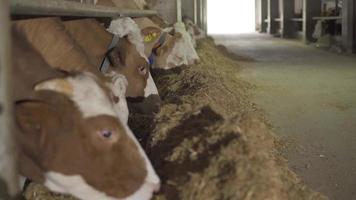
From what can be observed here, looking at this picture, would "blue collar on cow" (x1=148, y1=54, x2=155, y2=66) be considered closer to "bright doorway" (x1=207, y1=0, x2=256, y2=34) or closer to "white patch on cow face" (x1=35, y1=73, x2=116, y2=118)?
"white patch on cow face" (x1=35, y1=73, x2=116, y2=118)

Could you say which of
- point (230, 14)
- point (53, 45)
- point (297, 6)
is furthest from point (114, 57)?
point (230, 14)

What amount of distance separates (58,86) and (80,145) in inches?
9.5

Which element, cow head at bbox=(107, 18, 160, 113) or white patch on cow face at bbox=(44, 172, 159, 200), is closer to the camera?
white patch on cow face at bbox=(44, 172, 159, 200)

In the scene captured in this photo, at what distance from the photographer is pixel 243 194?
209cm

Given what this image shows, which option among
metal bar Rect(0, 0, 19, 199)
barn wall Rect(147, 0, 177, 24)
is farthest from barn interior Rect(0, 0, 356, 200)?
barn wall Rect(147, 0, 177, 24)

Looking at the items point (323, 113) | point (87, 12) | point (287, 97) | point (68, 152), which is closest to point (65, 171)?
point (68, 152)

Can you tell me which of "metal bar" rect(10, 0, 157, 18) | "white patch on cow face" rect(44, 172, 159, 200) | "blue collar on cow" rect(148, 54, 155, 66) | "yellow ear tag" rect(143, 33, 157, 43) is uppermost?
"metal bar" rect(10, 0, 157, 18)

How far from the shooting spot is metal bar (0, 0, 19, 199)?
1.48m

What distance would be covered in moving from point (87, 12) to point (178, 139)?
53.3 inches

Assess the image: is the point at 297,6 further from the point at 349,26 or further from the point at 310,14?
the point at 349,26

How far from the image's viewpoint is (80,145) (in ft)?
6.61

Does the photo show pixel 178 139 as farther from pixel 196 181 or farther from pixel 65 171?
pixel 65 171

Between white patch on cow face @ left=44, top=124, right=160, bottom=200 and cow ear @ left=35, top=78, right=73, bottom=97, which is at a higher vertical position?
cow ear @ left=35, top=78, right=73, bottom=97

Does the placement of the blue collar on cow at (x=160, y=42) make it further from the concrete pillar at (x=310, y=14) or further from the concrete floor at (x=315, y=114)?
the concrete pillar at (x=310, y=14)
